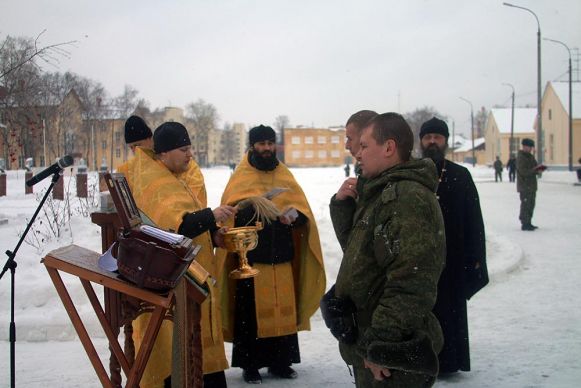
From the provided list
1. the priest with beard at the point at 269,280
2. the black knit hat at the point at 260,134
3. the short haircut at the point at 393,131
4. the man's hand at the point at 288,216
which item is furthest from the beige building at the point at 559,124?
the short haircut at the point at 393,131

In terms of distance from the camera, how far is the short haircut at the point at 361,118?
3.99 meters

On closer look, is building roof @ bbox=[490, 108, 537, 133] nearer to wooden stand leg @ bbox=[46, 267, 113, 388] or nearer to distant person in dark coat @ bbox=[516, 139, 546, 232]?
distant person in dark coat @ bbox=[516, 139, 546, 232]

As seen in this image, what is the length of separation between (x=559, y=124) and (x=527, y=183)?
46046 mm

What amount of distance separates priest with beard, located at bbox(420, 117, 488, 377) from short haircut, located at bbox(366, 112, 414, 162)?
2.08 m

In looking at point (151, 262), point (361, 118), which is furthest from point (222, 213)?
point (151, 262)

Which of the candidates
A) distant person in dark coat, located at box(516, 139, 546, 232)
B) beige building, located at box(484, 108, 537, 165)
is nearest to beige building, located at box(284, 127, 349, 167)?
beige building, located at box(484, 108, 537, 165)

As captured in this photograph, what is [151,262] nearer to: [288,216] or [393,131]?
[393,131]

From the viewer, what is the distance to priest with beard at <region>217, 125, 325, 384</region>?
4.91 metres

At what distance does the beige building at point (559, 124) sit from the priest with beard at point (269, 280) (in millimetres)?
52689

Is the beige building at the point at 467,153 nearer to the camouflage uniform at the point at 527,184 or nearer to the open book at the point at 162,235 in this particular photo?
the camouflage uniform at the point at 527,184

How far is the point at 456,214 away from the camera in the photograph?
4617 mm

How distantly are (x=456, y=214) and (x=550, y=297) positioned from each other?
11.5ft

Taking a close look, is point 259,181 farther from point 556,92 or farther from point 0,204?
point 556,92

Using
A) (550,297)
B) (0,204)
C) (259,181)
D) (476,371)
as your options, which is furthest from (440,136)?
(0,204)
